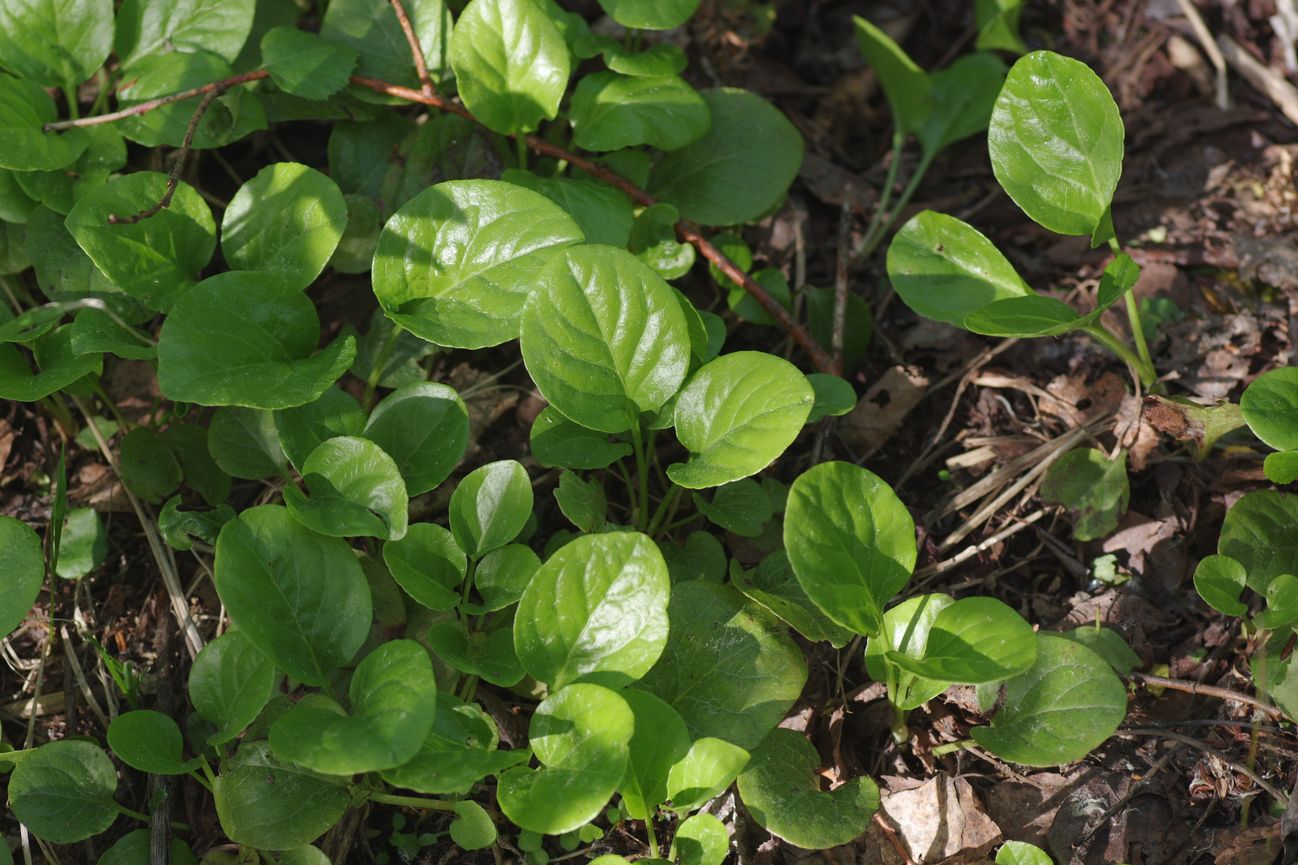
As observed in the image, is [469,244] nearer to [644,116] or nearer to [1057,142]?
[644,116]

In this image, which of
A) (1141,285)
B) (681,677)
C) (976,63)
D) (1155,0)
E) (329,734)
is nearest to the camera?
(329,734)

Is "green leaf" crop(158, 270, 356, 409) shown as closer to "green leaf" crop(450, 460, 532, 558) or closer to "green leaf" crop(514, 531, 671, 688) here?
"green leaf" crop(450, 460, 532, 558)

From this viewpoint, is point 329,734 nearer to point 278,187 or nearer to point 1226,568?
point 278,187

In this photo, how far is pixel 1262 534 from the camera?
1956 mm

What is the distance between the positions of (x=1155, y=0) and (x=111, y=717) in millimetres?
3309

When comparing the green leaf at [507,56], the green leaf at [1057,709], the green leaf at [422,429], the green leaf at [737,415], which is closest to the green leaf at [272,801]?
the green leaf at [422,429]

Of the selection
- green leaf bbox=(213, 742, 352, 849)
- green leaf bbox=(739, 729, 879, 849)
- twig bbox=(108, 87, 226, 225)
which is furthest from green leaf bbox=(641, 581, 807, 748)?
twig bbox=(108, 87, 226, 225)

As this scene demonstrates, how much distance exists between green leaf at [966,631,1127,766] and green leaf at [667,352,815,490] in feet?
1.86

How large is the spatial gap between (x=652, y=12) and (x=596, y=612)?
4.11 ft

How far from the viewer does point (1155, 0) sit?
3039 millimetres

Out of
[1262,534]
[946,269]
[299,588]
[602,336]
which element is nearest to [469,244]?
[602,336]

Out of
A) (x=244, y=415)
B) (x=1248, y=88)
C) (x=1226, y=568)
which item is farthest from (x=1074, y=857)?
(x=1248, y=88)

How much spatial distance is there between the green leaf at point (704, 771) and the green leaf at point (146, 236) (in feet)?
4.07

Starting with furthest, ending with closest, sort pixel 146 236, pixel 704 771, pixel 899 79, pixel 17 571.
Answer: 1. pixel 899 79
2. pixel 146 236
3. pixel 17 571
4. pixel 704 771
